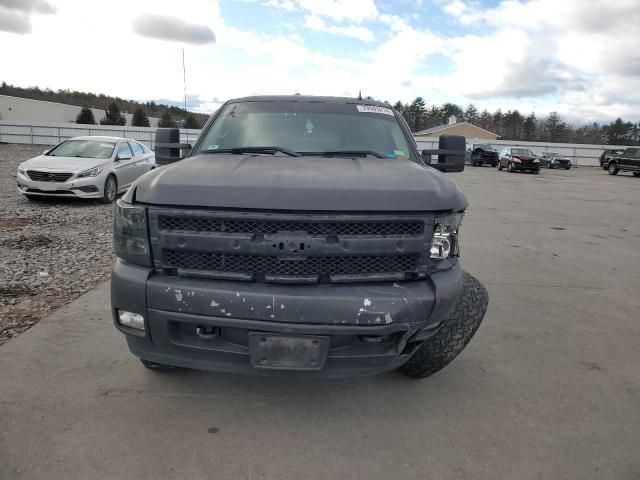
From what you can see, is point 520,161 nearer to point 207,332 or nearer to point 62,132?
point 207,332

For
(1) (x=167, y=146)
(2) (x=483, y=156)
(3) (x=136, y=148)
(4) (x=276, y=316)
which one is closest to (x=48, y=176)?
(3) (x=136, y=148)

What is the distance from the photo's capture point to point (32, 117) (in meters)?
57.5

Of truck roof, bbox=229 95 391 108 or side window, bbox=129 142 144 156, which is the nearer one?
truck roof, bbox=229 95 391 108

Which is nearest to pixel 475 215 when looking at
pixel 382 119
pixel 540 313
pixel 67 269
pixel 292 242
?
pixel 540 313

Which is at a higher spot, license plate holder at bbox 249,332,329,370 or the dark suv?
the dark suv

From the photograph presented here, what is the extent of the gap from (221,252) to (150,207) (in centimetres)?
45

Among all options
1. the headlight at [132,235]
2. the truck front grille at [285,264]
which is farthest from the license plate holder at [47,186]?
the truck front grille at [285,264]

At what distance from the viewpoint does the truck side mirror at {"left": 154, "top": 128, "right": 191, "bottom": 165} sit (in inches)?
151

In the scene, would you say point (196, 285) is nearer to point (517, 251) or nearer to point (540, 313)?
point (540, 313)

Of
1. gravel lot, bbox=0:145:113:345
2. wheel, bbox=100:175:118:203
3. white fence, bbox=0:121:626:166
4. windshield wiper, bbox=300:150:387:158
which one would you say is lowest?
gravel lot, bbox=0:145:113:345

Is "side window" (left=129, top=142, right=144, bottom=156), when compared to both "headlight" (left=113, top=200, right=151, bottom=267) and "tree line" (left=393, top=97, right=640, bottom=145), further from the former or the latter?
"tree line" (left=393, top=97, right=640, bottom=145)

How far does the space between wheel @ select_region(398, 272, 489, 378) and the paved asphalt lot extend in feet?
0.66

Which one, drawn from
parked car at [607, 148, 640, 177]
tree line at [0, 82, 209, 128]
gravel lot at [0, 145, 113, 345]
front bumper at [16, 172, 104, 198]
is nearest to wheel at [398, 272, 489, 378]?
gravel lot at [0, 145, 113, 345]

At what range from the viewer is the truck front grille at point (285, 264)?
2379 millimetres
